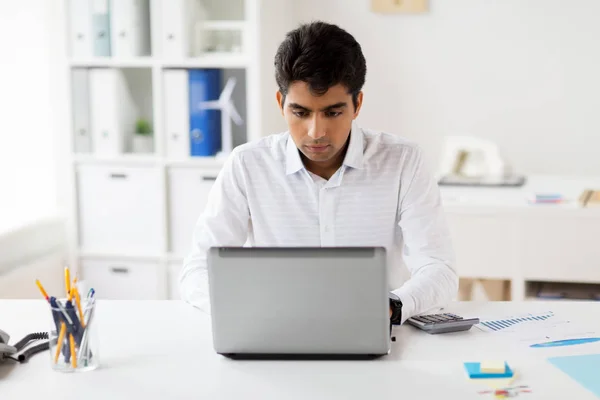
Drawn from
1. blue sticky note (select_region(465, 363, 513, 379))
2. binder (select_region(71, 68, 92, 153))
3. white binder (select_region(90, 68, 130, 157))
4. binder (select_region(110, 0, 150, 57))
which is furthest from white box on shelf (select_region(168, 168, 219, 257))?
blue sticky note (select_region(465, 363, 513, 379))

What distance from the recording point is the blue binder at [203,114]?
10.5 ft

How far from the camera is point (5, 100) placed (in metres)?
3.39

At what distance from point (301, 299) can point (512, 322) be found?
0.52 m

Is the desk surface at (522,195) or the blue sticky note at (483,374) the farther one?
the desk surface at (522,195)

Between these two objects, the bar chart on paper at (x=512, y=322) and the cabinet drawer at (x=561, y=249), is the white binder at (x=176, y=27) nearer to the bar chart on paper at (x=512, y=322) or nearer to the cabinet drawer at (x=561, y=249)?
the cabinet drawer at (x=561, y=249)

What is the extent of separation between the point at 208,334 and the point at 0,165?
2089mm

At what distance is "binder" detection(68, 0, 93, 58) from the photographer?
10.7 ft

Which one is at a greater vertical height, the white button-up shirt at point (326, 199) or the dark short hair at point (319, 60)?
the dark short hair at point (319, 60)

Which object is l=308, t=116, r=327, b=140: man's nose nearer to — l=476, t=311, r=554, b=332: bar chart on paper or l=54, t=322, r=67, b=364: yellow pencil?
l=476, t=311, r=554, b=332: bar chart on paper

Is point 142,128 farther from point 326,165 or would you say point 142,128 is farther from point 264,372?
point 264,372

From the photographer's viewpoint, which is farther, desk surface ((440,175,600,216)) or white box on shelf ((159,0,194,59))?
white box on shelf ((159,0,194,59))

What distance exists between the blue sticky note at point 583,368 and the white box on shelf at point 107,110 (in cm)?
227

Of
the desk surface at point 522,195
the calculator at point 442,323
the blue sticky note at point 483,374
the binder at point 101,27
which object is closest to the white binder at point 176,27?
the binder at point 101,27

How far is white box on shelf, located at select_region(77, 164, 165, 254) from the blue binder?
0.21 metres
